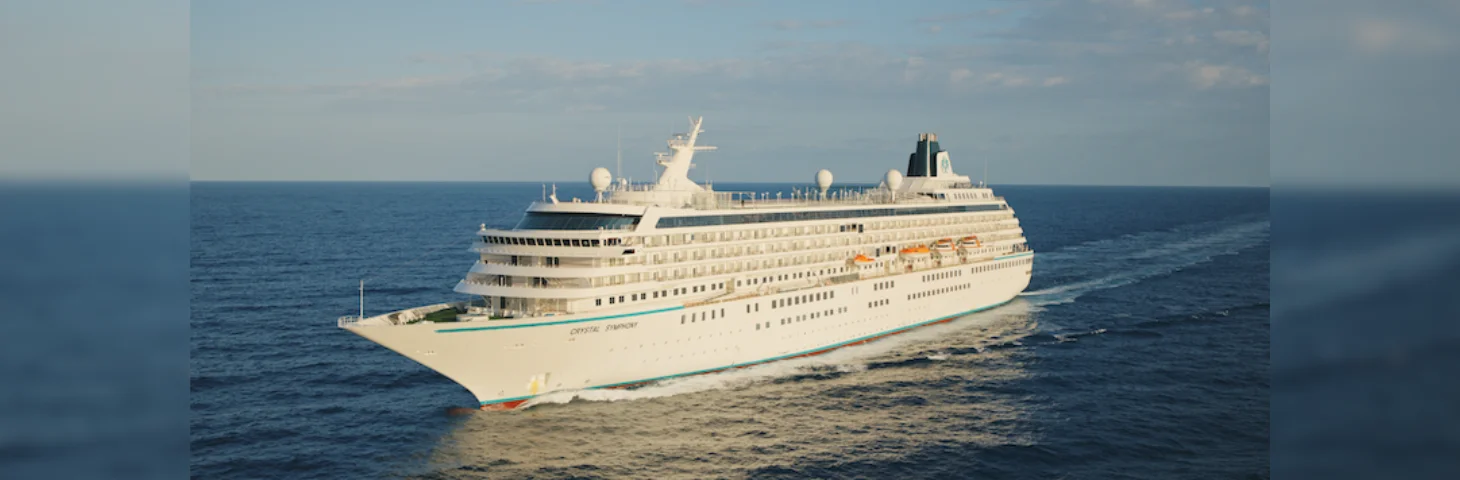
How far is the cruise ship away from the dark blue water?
51.1 inches

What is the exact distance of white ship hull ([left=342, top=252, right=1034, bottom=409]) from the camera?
31047mm

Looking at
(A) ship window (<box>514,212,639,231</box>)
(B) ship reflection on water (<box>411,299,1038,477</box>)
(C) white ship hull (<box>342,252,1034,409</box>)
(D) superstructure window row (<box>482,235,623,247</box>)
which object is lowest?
(B) ship reflection on water (<box>411,299,1038,477</box>)

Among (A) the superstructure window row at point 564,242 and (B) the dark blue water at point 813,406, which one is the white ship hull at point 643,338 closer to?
(B) the dark blue water at point 813,406

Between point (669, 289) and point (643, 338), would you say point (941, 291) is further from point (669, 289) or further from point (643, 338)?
point (643, 338)

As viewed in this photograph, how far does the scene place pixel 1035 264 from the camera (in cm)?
7431

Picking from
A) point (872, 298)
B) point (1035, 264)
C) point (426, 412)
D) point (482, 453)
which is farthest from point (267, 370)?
point (1035, 264)

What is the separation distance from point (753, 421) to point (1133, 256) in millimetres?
56249

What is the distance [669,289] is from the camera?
118 feet

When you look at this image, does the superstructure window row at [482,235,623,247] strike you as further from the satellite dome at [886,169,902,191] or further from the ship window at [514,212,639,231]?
the satellite dome at [886,169,902,191]

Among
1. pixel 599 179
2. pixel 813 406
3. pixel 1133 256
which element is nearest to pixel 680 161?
pixel 599 179

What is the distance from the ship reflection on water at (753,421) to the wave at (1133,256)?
72.8 feet
